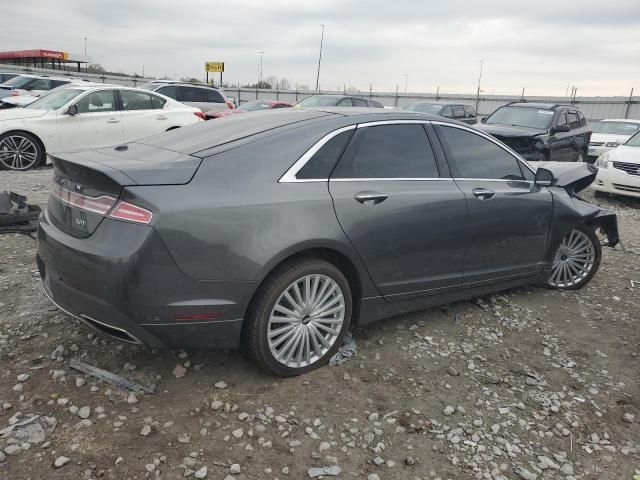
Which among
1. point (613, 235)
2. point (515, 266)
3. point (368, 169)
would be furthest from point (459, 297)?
point (613, 235)

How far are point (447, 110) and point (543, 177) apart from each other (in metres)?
13.4

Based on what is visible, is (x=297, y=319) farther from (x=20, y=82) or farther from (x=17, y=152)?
(x=20, y=82)

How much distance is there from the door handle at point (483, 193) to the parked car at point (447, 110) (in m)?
11.7

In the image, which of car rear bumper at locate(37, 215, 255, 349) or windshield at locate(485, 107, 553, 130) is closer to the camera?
car rear bumper at locate(37, 215, 255, 349)

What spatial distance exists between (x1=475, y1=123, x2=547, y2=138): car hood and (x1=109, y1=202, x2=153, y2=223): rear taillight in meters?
8.95

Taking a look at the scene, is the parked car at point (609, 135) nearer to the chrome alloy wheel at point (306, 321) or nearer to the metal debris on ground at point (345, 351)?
the metal debris on ground at point (345, 351)

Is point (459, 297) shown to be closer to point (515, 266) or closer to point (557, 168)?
point (515, 266)

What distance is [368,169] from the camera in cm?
336

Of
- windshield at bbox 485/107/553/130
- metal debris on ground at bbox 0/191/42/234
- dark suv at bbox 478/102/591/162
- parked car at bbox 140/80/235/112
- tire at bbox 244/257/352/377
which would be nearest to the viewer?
tire at bbox 244/257/352/377

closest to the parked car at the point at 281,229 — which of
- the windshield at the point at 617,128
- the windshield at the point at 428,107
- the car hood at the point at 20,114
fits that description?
the car hood at the point at 20,114

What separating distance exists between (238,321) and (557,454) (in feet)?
5.98

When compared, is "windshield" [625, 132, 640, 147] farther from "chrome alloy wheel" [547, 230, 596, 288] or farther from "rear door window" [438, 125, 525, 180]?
"rear door window" [438, 125, 525, 180]

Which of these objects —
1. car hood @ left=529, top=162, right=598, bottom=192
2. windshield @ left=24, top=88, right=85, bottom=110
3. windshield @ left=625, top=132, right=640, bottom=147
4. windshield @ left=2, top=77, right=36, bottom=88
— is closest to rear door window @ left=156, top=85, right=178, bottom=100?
windshield @ left=24, top=88, right=85, bottom=110

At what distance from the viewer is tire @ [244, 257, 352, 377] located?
2.88 meters
